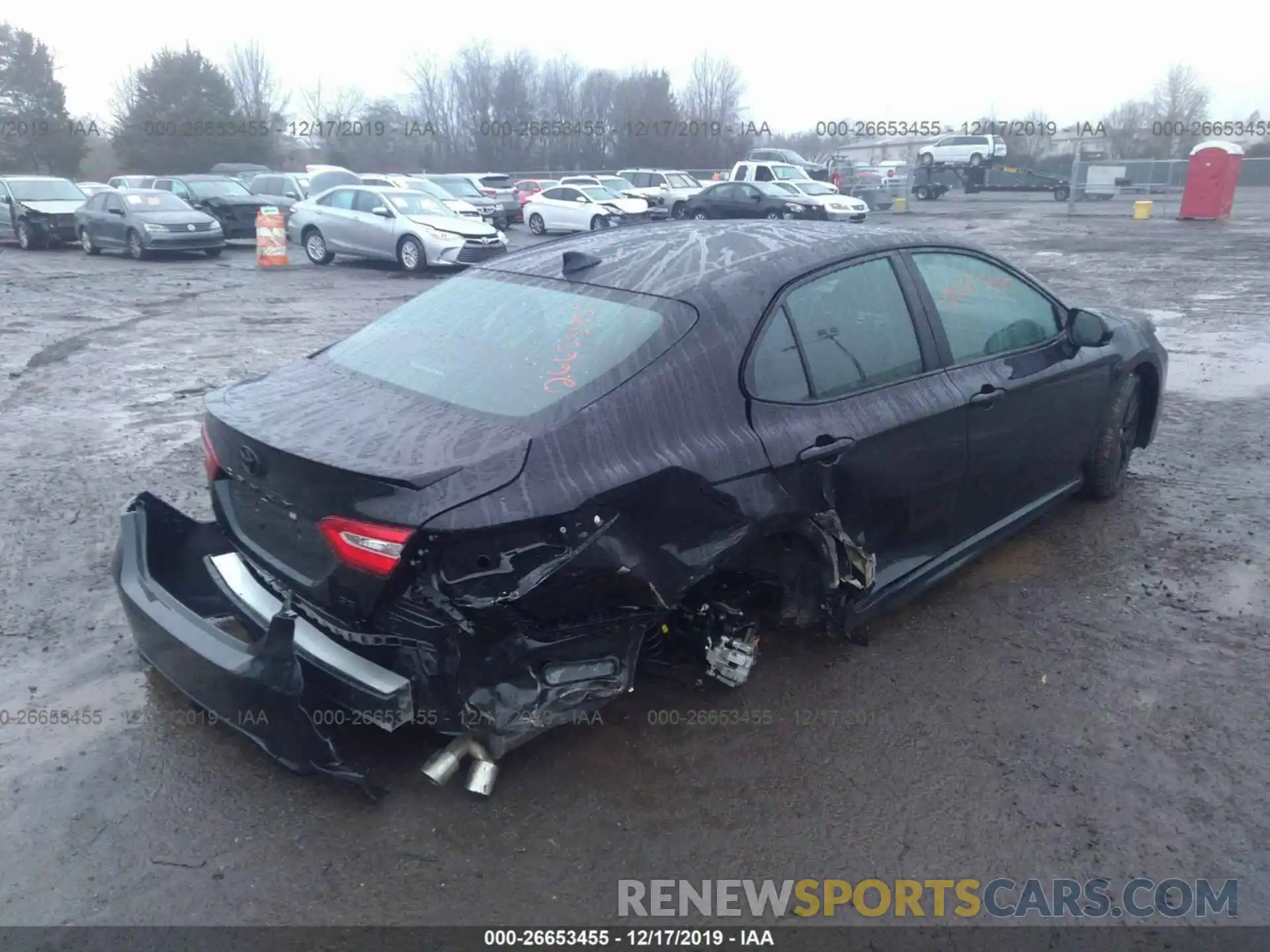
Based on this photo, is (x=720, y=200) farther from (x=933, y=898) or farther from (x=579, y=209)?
(x=933, y=898)

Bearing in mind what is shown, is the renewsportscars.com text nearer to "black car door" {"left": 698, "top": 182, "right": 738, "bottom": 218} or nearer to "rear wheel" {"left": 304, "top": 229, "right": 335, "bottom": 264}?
"rear wheel" {"left": 304, "top": 229, "right": 335, "bottom": 264}

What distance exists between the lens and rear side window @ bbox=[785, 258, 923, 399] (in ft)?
11.6

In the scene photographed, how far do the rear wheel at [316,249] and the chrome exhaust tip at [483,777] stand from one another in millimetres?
18342

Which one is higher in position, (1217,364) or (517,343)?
(517,343)

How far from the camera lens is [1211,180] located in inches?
1088

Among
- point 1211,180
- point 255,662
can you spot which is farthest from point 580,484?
point 1211,180

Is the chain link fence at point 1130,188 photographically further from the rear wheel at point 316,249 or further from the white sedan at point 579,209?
the rear wheel at point 316,249

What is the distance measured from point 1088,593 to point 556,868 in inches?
113

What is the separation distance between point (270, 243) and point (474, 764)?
18.0m

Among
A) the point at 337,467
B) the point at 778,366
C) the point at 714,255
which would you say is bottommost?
the point at 337,467

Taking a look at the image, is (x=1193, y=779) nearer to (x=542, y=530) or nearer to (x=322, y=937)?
(x=542, y=530)

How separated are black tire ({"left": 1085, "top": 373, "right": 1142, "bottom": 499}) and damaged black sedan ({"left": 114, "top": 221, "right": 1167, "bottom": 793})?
0.98 meters

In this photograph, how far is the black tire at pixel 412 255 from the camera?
58.7 feet

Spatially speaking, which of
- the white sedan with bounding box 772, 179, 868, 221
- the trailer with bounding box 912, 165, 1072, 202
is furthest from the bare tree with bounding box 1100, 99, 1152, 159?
the white sedan with bounding box 772, 179, 868, 221
